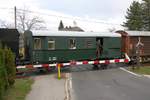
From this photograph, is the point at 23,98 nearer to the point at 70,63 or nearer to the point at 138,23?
the point at 70,63

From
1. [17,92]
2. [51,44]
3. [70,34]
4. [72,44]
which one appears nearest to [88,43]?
[72,44]

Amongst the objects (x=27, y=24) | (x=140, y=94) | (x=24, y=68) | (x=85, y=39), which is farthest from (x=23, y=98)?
(x=27, y=24)

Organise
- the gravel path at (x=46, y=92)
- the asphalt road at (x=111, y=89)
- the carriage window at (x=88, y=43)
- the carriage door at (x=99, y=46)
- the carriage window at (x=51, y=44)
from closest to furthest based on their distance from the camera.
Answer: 1. the gravel path at (x=46, y=92)
2. the asphalt road at (x=111, y=89)
3. the carriage window at (x=51, y=44)
4. the carriage window at (x=88, y=43)
5. the carriage door at (x=99, y=46)

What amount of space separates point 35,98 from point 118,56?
Answer: 16.6 metres

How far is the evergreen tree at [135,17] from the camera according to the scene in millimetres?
69062

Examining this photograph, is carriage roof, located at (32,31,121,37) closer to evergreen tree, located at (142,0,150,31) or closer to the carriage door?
the carriage door

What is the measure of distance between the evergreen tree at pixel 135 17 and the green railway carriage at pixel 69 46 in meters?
40.6

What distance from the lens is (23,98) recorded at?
13.8 metres

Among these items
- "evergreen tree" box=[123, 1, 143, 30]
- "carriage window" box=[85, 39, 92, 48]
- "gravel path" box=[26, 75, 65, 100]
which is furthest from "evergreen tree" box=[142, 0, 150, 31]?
"gravel path" box=[26, 75, 65, 100]

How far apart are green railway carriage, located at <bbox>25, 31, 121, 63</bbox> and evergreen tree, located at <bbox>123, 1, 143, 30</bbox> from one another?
133 ft

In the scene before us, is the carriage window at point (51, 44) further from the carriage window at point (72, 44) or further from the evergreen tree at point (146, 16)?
the evergreen tree at point (146, 16)

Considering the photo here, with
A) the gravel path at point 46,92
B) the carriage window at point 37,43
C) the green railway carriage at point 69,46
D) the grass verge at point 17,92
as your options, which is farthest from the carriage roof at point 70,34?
the grass verge at point 17,92

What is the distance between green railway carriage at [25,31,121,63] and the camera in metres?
24.5

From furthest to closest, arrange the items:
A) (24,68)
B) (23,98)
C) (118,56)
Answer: (118,56) → (24,68) → (23,98)
